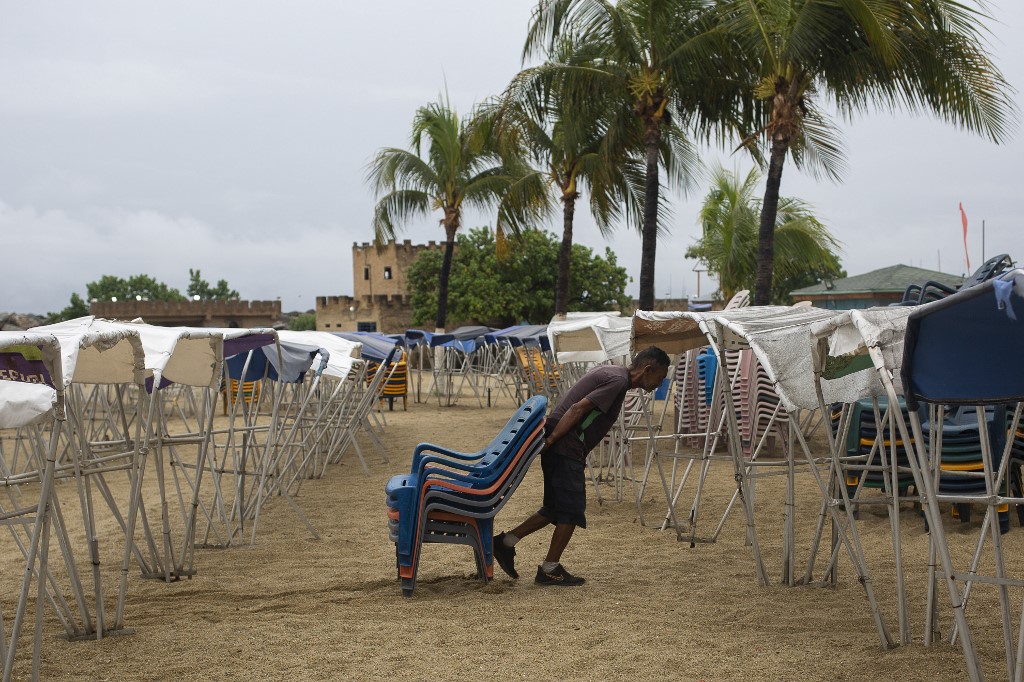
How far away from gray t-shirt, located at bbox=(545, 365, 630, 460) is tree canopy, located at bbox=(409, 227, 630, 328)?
114 ft

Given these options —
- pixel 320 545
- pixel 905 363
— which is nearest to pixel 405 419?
pixel 320 545

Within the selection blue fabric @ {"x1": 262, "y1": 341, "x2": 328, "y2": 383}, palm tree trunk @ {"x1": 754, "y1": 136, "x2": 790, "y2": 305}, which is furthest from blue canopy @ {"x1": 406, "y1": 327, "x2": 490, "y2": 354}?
blue fabric @ {"x1": 262, "y1": 341, "x2": 328, "y2": 383}

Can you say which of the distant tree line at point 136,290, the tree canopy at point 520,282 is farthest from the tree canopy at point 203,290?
the tree canopy at point 520,282

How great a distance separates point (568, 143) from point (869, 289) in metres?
11.1

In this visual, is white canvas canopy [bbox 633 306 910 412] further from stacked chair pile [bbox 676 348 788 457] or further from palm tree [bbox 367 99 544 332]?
palm tree [bbox 367 99 544 332]

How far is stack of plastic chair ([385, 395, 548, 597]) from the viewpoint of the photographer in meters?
5.22

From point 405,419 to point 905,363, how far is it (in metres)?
14.6

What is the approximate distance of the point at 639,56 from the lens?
14.2 meters

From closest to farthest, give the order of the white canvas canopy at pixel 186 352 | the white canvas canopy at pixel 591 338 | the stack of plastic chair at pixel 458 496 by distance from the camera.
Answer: the white canvas canopy at pixel 186 352 → the stack of plastic chair at pixel 458 496 → the white canvas canopy at pixel 591 338

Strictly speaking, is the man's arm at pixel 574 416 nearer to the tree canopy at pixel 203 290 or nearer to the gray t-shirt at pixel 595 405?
the gray t-shirt at pixel 595 405

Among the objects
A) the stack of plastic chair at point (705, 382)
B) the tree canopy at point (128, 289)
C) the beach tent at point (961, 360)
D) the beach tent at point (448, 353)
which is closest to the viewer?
the beach tent at point (961, 360)

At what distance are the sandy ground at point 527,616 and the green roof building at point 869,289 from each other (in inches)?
728

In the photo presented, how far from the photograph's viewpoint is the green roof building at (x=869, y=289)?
24.3 m

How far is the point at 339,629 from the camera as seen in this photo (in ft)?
15.5
